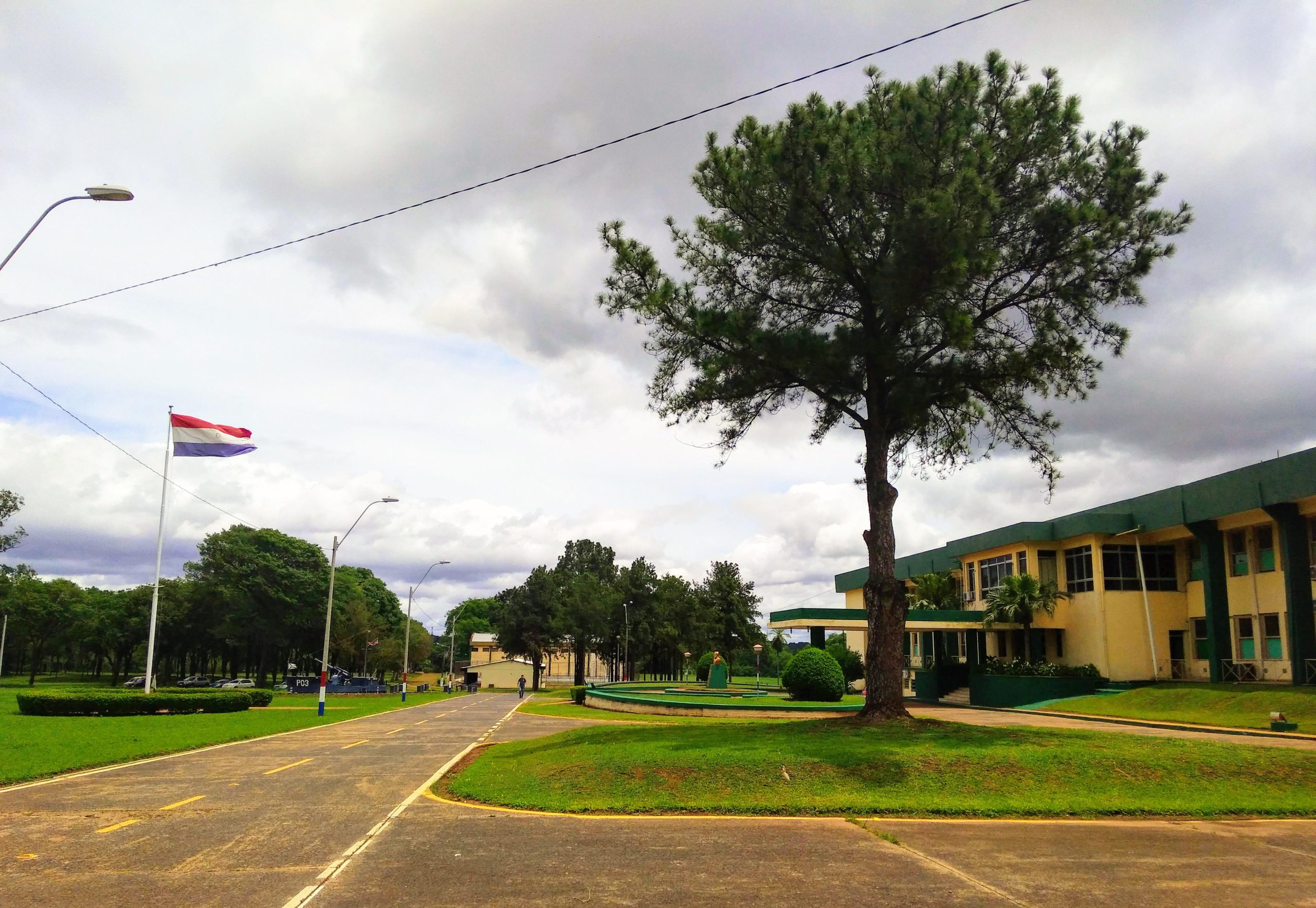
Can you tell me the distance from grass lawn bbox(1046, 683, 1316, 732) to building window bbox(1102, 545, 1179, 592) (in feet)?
18.2

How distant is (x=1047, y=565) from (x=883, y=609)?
31.6 meters

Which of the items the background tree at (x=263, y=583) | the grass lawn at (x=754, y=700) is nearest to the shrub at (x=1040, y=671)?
the grass lawn at (x=754, y=700)

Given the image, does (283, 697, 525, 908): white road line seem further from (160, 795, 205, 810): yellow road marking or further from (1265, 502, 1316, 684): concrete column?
Result: (1265, 502, 1316, 684): concrete column

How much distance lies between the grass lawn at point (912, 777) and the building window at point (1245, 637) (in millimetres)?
23330

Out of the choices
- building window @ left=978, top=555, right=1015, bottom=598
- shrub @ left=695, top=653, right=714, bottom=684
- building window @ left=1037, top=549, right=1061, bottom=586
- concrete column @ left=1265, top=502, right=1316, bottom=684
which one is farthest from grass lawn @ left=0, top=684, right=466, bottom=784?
concrete column @ left=1265, top=502, right=1316, bottom=684

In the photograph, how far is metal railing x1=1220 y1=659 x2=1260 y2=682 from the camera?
35.8 metres

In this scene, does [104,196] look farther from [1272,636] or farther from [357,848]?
[1272,636]

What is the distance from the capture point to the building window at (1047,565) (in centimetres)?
4603

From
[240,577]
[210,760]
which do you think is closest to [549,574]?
[240,577]

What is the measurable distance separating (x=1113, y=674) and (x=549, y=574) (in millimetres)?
56015

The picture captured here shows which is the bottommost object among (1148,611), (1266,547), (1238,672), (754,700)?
(754,700)

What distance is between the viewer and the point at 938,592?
2137 inches

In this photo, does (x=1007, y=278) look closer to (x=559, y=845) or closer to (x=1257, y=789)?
(x=1257, y=789)

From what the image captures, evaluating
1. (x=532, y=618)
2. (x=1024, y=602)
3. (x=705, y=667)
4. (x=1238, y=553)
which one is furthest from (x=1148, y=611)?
(x=532, y=618)
